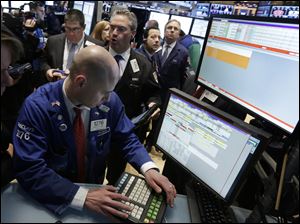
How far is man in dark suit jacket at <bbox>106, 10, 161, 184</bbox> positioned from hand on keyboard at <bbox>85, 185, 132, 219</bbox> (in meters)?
1.01

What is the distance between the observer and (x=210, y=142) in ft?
3.30

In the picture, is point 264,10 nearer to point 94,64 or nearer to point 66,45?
point 66,45

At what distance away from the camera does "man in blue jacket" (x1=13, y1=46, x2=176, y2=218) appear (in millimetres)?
933

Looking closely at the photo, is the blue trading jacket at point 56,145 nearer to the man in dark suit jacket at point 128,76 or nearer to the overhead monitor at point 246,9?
the man in dark suit jacket at point 128,76

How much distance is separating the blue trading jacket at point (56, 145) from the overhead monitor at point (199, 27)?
3.10m

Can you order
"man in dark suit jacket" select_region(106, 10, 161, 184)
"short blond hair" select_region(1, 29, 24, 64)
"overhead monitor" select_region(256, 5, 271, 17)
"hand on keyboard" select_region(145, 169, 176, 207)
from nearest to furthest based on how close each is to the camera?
"short blond hair" select_region(1, 29, 24, 64), "hand on keyboard" select_region(145, 169, 176, 207), "man in dark suit jacket" select_region(106, 10, 161, 184), "overhead monitor" select_region(256, 5, 271, 17)

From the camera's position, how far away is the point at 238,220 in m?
0.95

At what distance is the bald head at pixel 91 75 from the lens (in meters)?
1.03

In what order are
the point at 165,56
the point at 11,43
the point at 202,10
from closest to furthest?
the point at 11,43
the point at 165,56
the point at 202,10

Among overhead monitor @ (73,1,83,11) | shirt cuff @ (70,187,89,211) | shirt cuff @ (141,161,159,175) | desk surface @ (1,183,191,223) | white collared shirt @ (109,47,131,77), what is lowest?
desk surface @ (1,183,191,223)

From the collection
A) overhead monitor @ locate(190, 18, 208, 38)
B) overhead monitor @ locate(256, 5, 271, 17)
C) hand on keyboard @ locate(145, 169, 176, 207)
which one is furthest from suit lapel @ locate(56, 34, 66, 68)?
overhead monitor @ locate(256, 5, 271, 17)

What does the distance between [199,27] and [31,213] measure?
383 centimetres

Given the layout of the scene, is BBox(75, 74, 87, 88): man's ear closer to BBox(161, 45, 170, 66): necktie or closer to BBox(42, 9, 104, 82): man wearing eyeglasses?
BBox(42, 9, 104, 82): man wearing eyeglasses

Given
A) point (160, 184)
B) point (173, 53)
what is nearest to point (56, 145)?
point (160, 184)
